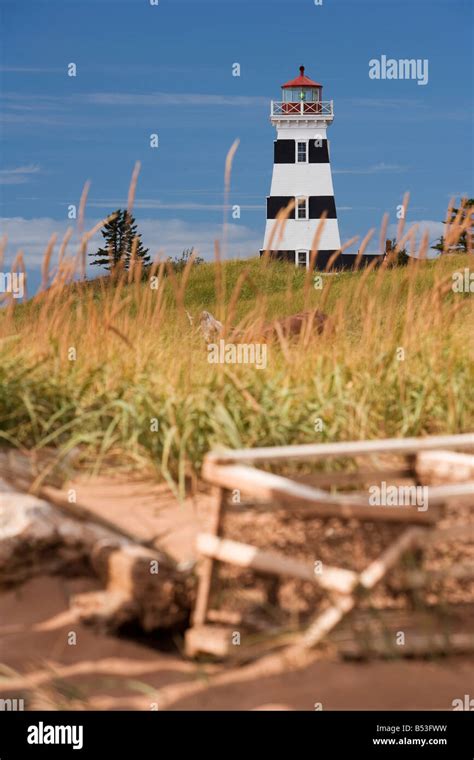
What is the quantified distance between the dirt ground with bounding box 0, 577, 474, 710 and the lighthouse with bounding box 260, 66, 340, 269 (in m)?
24.2

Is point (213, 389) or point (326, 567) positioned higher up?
point (213, 389)

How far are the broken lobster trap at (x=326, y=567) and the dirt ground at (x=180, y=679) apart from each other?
0.08m

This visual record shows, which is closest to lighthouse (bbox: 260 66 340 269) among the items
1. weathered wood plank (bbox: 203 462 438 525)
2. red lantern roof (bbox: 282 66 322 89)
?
red lantern roof (bbox: 282 66 322 89)

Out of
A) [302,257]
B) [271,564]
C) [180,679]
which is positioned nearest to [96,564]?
[180,679]

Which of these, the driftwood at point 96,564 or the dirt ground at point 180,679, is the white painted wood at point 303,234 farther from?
the dirt ground at point 180,679

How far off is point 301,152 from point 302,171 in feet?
2.54

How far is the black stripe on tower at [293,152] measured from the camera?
28.9 m

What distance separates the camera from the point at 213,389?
4527 millimetres

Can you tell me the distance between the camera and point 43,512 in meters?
3.62

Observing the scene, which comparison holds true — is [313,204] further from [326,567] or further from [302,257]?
[326,567]

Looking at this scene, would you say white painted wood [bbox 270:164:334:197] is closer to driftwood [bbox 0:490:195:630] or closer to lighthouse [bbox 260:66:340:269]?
lighthouse [bbox 260:66:340:269]
